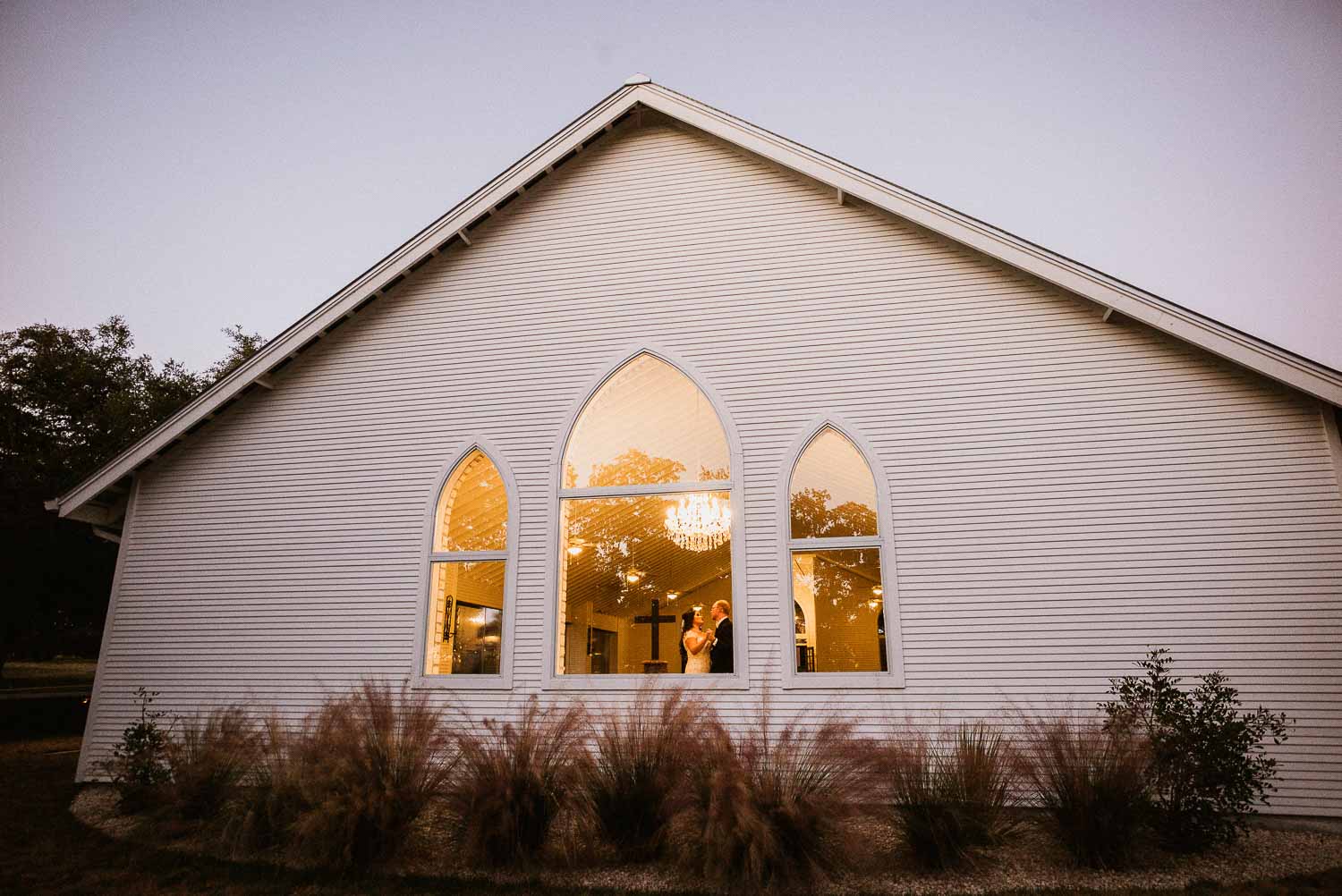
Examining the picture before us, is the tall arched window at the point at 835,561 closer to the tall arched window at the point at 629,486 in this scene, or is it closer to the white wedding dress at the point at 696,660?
the tall arched window at the point at 629,486

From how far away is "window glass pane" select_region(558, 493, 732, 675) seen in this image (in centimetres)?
907

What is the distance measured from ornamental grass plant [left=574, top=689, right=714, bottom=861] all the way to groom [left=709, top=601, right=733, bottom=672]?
9.63 ft

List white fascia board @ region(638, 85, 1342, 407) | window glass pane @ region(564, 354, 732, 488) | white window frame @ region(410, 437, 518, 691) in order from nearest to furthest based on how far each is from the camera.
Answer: white fascia board @ region(638, 85, 1342, 407), white window frame @ region(410, 437, 518, 691), window glass pane @ region(564, 354, 732, 488)

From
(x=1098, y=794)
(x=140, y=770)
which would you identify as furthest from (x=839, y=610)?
(x=140, y=770)

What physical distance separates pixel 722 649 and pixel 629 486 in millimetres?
2205

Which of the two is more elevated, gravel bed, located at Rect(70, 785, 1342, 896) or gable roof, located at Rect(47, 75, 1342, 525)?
gable roof, located at Rect(47, 75, 1342, 525)

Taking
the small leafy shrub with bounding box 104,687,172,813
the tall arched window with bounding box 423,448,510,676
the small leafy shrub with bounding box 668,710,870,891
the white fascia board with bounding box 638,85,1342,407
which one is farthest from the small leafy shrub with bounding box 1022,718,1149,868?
the small leafy shrub with bounding box 104,687,172,813

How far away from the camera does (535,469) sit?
8.73m

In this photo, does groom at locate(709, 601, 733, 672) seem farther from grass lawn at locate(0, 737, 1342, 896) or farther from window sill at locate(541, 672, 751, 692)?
grass lawn at locate(0, 737, 1342, 896)

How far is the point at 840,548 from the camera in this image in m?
7.92

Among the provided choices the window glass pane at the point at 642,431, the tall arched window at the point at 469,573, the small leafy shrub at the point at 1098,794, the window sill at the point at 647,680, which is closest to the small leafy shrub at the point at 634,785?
the window sill at the point at 647,680

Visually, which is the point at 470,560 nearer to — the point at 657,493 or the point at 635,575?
the point at 657,493

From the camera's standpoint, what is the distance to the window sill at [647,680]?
764 centimetres

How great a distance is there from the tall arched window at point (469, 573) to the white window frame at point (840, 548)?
3160 millimetres
